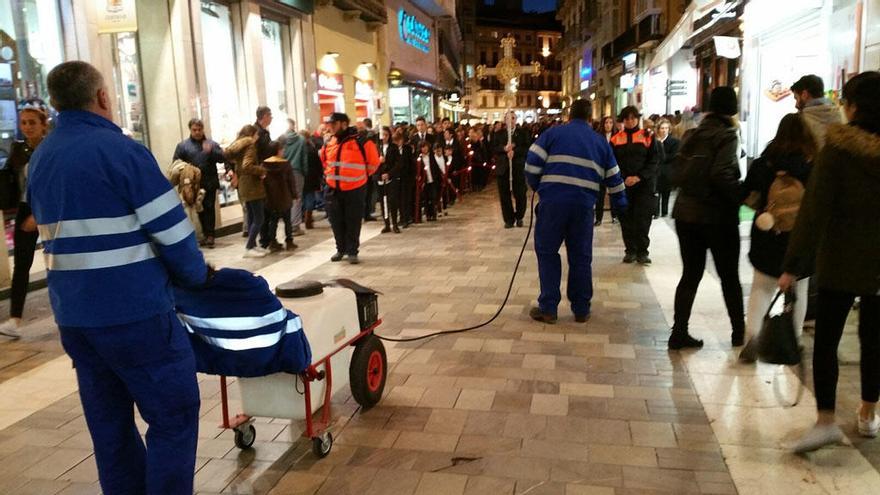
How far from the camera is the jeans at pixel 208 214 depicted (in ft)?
35.6

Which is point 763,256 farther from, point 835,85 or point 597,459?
point 835,85

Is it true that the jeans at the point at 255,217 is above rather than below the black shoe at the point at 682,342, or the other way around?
above

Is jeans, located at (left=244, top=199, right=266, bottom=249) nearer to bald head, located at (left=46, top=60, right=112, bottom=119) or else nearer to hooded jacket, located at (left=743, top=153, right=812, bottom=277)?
hooded jacket, located at (left=743, top=153, right=812, bottom=277)

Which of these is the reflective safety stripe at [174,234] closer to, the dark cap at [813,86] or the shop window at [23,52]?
the dark cap at [813,86]

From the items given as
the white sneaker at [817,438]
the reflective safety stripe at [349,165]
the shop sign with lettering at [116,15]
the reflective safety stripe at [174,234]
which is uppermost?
the shop sign with lettering at [116,15]

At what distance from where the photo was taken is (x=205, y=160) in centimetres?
1052

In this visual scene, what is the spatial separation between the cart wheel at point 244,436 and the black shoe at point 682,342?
3.15m

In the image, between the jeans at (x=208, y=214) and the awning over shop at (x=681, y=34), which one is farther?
the awning over shop at (x=681, y=34)

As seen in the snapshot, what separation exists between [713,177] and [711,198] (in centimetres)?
15

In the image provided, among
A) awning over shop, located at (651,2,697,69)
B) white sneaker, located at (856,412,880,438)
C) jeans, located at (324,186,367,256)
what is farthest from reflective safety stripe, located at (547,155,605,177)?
awning over shop, located at (651,2,697,69)

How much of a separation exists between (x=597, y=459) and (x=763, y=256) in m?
1.98

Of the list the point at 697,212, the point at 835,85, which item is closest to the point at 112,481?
the point at 697,212

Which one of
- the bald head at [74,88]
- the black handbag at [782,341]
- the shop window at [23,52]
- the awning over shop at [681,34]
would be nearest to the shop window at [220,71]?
the shop window at [23,52]

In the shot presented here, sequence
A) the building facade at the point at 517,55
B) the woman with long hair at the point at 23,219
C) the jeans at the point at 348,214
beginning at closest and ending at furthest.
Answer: the woman with long hair at the point at 23,219
the jeans at the point at 348,214
the building facade at the point at 517,55
